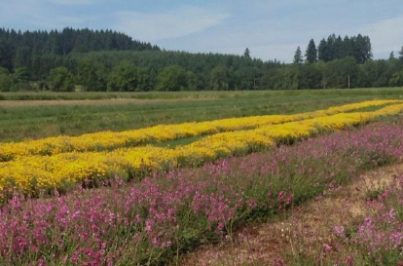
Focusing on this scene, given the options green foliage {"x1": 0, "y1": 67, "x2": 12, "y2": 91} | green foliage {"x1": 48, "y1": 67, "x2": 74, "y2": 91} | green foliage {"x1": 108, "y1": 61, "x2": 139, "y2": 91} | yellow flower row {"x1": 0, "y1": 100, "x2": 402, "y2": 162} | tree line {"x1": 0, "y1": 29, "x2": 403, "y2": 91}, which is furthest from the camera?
green foliage {"x1": 108, "y1": 61, "x2": 139, "y2": 91}

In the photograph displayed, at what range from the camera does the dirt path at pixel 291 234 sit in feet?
14.9

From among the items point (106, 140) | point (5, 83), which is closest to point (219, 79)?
point (5, 83)

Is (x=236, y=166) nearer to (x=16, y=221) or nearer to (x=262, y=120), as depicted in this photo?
(x=16, y=221)

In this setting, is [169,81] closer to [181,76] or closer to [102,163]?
[181,76]

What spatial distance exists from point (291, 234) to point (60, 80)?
4754 inches

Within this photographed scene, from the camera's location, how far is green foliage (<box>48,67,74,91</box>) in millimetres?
118062

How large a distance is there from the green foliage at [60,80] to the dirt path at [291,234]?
385ft

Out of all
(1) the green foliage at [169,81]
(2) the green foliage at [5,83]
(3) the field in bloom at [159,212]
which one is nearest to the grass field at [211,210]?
(3) the field in bloom at [159,212]

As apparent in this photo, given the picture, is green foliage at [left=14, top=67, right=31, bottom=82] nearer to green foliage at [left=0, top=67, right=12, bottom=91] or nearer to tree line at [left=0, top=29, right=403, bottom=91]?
tree line at [left=0, top=29, right=403, bottom=91]

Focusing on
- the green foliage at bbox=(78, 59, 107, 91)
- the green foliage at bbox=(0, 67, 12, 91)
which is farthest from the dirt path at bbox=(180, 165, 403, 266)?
the green foliage at bbox=(78, 59, 107, 91)

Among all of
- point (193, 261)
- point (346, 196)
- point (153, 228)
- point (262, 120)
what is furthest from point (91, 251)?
point (262, 120)

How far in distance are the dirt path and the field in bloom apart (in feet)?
0.71

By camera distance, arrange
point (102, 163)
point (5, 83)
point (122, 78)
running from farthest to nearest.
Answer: point (122, 78), point (5, 83), point (102, 163)

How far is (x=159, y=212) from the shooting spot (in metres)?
5.38
